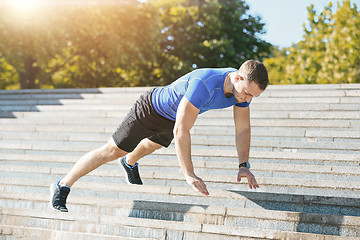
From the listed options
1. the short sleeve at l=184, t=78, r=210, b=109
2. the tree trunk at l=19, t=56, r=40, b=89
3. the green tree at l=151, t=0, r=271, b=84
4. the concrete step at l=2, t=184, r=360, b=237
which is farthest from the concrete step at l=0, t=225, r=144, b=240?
the green tree at l=151, t=0, r=271, b=84

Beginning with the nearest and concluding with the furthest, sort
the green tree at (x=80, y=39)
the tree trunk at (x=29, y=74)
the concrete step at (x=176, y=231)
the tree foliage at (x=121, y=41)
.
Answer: the concrete step at (x=176, y=231) < the green tree at (x=80, y=39) < the tree foliage at (x=121, y=41) < the tree trunk at (x=29, y=74)

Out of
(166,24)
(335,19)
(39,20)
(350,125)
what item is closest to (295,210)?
(350,125)

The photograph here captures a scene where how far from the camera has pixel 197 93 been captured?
10.7ft

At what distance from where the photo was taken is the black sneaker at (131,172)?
4.59 meters

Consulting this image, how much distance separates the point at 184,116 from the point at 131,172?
1580 mm

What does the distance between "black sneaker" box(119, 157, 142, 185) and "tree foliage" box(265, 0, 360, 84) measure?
45.4ft

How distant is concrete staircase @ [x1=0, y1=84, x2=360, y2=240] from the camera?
3.84 m

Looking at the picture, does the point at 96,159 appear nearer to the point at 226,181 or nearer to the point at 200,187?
the point at 200,187

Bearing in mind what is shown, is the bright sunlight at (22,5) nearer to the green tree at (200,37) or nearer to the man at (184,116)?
the green tree at (200,37)

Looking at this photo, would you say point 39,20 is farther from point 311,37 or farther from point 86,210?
point 86,210

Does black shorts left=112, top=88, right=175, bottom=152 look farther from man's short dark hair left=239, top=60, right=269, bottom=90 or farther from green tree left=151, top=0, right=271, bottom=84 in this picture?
green tree left=151, top=0, right=271, bottom=84

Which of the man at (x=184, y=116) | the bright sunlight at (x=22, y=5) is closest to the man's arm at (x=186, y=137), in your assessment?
the man at (x=184, y=116)

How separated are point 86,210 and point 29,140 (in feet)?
9.47

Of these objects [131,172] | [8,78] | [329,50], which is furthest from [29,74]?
[131,172]
